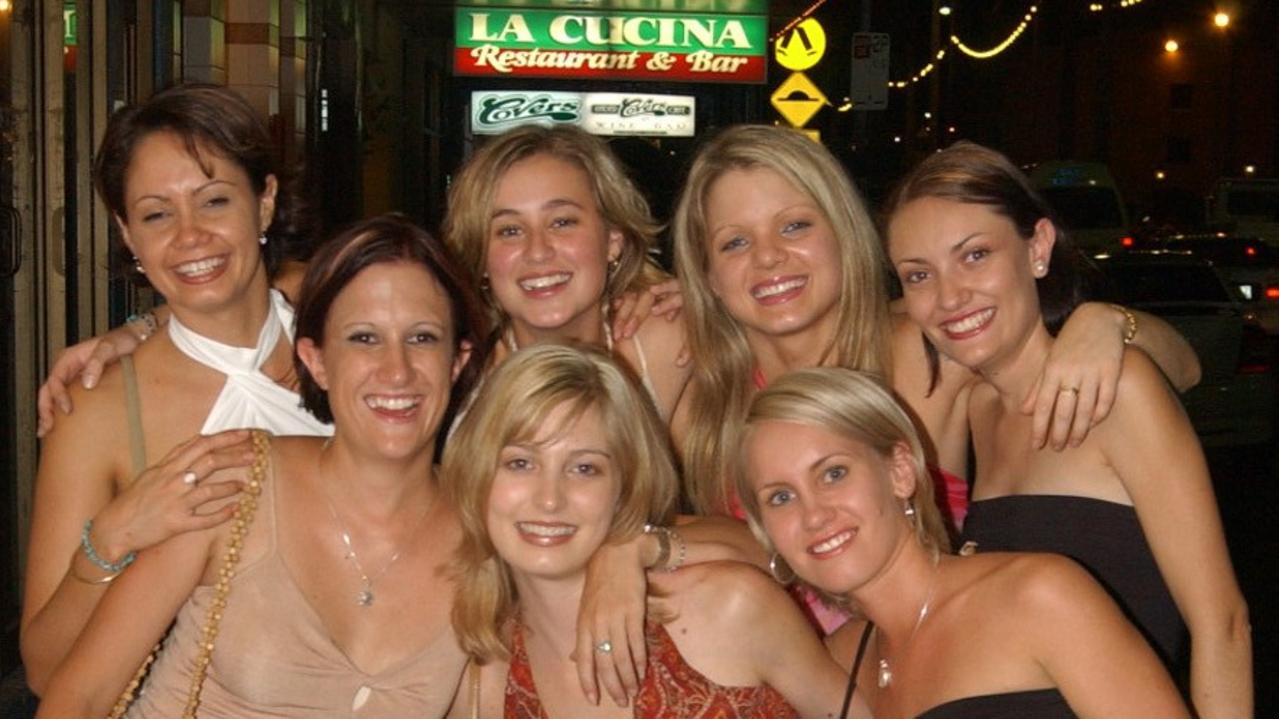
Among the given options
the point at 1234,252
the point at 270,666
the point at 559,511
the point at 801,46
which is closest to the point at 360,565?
the point at 270,666

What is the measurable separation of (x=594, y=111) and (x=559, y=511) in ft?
37.0

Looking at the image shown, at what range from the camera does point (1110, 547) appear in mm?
3510

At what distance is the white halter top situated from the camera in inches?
157

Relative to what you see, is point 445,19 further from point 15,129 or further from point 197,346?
point 197,346

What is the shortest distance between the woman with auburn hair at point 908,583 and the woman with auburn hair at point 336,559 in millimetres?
776

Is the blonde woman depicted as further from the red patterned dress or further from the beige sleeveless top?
the beige sleeveless top

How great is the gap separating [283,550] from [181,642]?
31 centimetres

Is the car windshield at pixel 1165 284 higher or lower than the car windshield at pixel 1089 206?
lower

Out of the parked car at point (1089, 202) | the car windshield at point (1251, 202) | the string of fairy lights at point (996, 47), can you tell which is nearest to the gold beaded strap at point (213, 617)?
the parked car at point (1089, 202)

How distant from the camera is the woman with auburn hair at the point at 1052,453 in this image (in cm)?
337

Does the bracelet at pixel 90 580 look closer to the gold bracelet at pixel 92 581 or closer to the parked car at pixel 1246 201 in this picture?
the gold bracelet at pixel 92 581

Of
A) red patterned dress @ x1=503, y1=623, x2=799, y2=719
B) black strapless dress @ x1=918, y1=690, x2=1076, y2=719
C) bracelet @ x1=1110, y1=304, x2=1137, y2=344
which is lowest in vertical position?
red patterned dress @ x1=503, y1=623, x2=799, y2=719

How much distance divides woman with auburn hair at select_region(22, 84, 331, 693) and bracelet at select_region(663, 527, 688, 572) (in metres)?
0.99

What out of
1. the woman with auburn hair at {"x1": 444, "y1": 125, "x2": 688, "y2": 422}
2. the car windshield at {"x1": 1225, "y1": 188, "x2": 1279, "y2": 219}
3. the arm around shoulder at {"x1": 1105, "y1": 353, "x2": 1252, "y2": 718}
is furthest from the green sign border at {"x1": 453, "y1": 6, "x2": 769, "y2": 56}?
the car windshield at {"x1": 1225, "y1": 188, "x2": 1279, "y2": 219}
